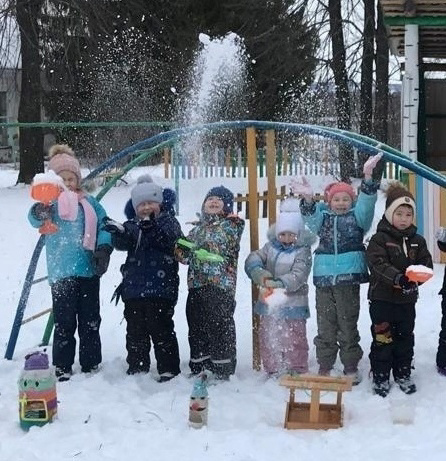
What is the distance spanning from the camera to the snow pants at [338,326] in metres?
4.58

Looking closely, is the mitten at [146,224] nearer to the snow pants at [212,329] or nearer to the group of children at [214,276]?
the group of children at [214,276]

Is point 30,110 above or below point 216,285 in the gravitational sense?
above

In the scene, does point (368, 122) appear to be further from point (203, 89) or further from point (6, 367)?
point (6, 367)

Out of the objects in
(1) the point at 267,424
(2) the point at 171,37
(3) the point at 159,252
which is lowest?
(1) the point at 267,424

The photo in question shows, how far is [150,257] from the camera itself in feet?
15.4

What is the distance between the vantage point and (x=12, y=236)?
33.7ft

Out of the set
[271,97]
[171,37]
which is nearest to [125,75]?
[171,37]

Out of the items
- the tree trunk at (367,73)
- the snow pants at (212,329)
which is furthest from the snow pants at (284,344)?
the tree trunk at (367,73)

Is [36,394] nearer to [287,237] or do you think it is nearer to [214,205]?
[214,205]

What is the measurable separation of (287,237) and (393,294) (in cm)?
76

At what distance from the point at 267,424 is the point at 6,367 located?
1967mm

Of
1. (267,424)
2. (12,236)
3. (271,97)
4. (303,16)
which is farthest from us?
(271,97)

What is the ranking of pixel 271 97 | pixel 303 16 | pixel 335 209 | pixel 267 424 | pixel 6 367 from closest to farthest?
pixel 267 424 → pixel 335 209 → pixel 6 367 → pixel 303 16 → pixel 271 97

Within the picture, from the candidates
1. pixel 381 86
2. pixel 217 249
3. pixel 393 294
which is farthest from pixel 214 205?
pixel 381 86
